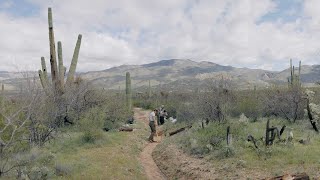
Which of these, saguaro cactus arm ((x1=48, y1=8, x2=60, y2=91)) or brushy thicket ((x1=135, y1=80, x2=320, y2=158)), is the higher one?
saguaro cactus arm ((x1=48, y1=8, x2=60, y2=91))

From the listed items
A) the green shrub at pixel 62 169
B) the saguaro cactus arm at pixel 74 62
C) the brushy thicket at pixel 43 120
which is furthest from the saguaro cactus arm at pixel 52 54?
the green shrub at pixel 62 169

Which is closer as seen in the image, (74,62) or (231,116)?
(74,62)

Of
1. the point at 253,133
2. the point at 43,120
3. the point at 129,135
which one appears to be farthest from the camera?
the point at 129,135

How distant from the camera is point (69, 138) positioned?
18984 mm

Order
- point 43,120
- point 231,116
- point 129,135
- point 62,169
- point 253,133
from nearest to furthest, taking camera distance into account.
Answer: point 62,169 < point 43,120 < point 253,133 < point 129,135 < point 231,116

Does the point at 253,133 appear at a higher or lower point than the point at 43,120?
lower

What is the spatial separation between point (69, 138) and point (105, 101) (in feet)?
20.9

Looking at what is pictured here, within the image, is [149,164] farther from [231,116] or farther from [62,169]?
[231,116]

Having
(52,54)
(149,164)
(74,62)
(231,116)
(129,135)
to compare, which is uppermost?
(52,54)

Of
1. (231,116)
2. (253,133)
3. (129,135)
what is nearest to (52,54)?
(129,135)

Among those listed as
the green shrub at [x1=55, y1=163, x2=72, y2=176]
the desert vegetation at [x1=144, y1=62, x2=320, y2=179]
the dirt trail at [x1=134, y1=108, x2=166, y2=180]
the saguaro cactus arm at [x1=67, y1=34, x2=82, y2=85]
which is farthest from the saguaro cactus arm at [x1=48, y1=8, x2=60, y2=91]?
the green shrub at [x1=55, y1=163, x2=72, y2=176]

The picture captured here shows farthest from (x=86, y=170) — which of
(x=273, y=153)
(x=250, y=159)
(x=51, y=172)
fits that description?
(x=273, y=153)

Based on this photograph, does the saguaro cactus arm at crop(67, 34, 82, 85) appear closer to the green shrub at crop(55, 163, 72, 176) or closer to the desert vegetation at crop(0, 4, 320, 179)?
the desert vegetation at crop(0, 4, 320, 179)

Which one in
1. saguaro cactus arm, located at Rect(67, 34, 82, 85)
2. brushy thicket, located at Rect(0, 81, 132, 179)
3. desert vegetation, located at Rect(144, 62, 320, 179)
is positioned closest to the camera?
brushy thicket, located at Rect(0, 81, 132, 179)
